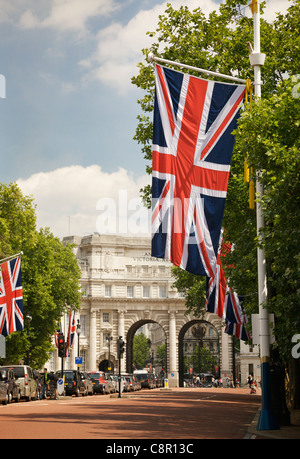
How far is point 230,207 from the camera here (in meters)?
32.2

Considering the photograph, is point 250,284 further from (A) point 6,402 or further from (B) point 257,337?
(A) point 6,402

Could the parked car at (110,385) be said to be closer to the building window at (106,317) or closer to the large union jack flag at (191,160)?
the building window at (106,317)

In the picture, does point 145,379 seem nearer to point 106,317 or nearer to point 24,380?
point 106,317

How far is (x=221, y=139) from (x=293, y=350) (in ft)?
19.2

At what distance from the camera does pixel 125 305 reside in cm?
10925

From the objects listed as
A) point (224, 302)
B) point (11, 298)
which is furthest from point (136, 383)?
point (224, 302)

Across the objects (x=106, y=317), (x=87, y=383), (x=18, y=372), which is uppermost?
(x=106, y=317)

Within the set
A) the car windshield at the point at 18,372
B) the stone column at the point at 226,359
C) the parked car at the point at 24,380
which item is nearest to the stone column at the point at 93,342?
the stone column at the point at 226,359

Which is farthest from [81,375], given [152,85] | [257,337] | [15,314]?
[257,337]

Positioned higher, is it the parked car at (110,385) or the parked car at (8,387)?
the parked car at (8,387)

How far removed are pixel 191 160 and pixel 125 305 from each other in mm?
90131

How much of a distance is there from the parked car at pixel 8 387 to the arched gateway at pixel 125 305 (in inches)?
2557

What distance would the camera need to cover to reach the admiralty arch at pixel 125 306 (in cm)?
10669

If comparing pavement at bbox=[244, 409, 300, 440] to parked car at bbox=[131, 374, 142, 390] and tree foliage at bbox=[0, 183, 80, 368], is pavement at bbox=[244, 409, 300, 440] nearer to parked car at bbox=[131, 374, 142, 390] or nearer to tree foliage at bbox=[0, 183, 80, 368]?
tree foliage at bbox=[0, 183, 80, 368]
